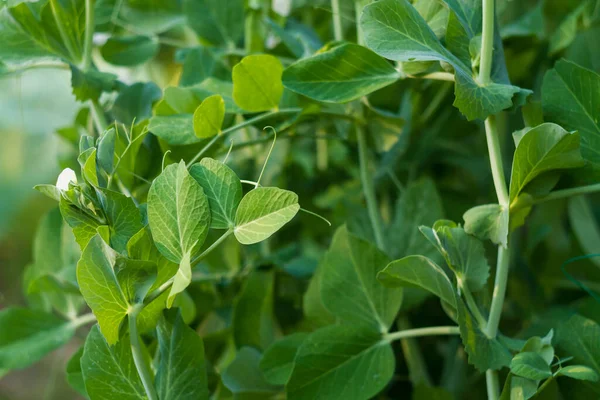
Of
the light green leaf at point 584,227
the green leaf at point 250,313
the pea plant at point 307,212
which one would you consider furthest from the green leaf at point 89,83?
the light green leaf at point 584,227

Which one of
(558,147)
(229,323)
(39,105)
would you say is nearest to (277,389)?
(229,323)

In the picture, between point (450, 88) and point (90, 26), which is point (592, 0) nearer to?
point (450, 88)

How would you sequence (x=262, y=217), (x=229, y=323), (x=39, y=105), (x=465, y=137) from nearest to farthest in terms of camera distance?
(x=262, y=217) → (x=229, y=323) → (x=465, y=137) → (x=39, y=105)

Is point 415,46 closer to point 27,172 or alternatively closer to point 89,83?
point 89,83

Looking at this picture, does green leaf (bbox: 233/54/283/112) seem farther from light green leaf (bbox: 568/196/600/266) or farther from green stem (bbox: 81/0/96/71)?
light green leaf (bbox: 568/196/600/266)

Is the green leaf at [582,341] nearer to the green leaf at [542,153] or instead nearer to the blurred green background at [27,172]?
the green leaf at [542,153]

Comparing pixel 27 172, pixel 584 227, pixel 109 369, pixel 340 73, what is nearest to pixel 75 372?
pixel 109 369

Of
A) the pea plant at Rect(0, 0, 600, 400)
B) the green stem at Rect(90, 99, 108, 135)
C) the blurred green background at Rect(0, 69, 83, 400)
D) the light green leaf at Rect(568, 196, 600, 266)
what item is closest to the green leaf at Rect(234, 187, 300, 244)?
the pea plant at Rect(0, 0, 600, 400)
